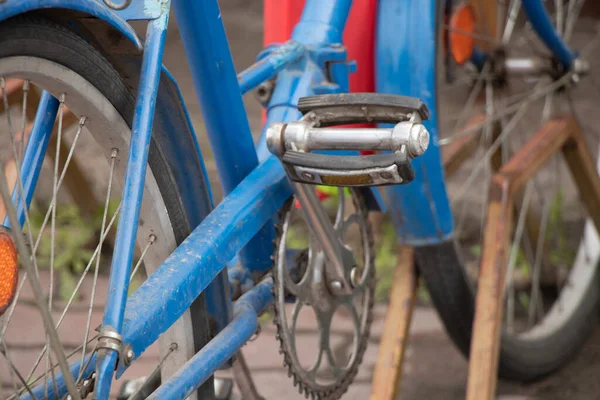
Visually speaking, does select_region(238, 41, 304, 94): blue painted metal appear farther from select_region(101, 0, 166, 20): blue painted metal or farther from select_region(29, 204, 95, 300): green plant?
select_region(29, 204, 95, 300): green plant

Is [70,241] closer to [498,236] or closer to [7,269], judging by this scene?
[498,236]

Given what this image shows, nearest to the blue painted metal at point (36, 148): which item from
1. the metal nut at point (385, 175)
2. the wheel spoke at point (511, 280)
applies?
the metal nut at point (385, 175)

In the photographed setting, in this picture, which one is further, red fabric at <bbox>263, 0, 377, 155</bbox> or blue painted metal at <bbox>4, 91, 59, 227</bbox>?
red fabric at <bbox>263, 0, 377, 155</bbox>

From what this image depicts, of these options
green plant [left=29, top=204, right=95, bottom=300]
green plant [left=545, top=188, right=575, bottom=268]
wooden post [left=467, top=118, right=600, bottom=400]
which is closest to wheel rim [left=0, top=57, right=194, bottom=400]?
wooden post [left=467, top=118, right=600, bottom=400]

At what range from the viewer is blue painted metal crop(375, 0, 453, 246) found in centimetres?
146

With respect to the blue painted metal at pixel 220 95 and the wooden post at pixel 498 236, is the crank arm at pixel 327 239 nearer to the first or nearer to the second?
the blue painted metal at pixel 220 95

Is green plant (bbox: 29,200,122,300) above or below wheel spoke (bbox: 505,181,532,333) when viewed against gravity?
above

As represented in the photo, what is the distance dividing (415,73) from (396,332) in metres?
0.49

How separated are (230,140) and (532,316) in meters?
1.43

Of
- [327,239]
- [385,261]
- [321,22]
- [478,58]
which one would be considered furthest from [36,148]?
[385,261]

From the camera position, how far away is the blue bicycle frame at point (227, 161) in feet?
2.93

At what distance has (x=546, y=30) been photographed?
5.94ft

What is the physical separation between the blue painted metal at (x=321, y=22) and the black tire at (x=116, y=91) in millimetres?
369

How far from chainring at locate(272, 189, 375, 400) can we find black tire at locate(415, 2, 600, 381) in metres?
0.27
